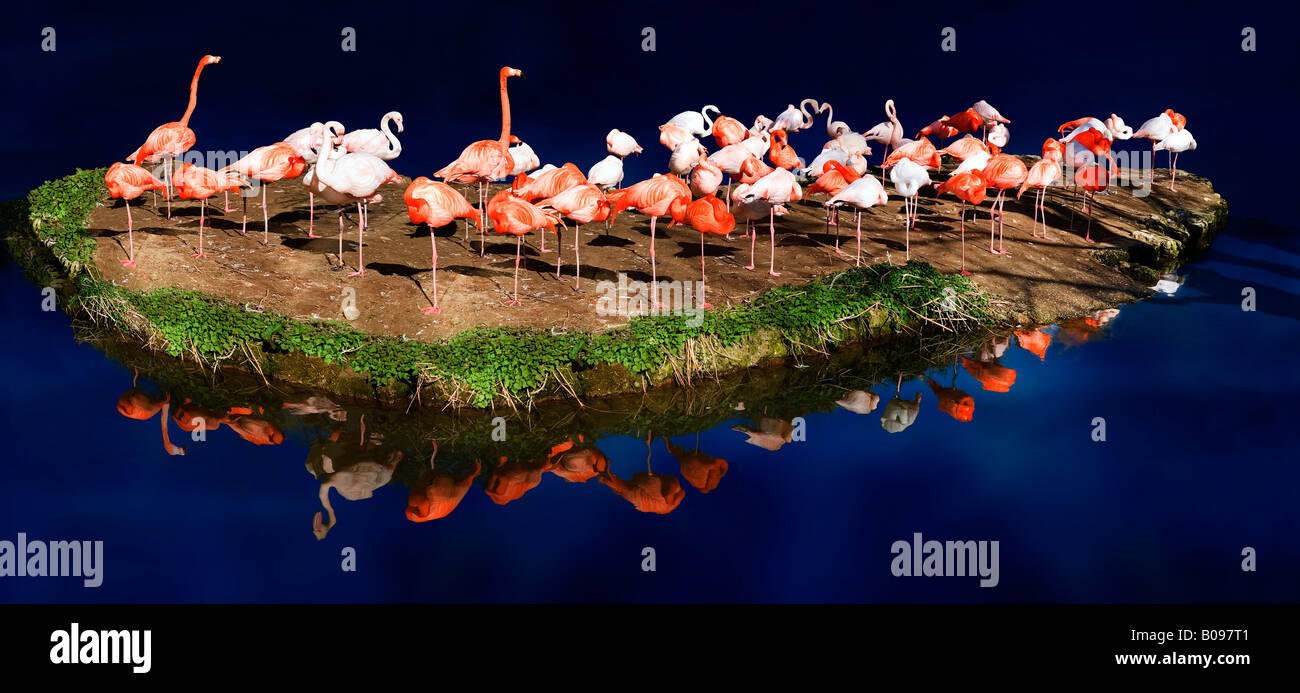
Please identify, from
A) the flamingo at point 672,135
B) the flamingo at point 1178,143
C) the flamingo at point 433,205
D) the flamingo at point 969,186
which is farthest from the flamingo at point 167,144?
the flamingo at point 1178,143

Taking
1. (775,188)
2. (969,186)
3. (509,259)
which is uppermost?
(969,186)

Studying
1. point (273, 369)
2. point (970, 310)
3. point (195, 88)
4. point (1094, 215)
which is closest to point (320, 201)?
point (195, 88)

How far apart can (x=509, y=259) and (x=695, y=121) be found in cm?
299

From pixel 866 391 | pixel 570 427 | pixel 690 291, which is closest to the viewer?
pixel 570 427

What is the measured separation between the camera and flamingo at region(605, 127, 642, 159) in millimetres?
13758

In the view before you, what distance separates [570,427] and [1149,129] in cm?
834

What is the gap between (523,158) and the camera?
12867 mm

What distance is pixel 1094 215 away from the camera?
14.5 m

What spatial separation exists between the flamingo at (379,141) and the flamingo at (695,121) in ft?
9.49

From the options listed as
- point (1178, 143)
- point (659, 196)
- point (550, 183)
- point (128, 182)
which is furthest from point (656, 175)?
point (1178, 143)

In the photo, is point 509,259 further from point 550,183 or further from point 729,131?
point 729,131

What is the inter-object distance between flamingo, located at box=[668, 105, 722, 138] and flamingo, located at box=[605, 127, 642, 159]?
0.63m

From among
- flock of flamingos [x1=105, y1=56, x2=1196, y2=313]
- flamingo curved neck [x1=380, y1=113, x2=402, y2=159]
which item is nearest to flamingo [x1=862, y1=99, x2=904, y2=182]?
flock of flamingos [x1=105, y1=56, x2=1196, y2=313]

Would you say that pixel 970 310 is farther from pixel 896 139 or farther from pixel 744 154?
pixel 896 139
